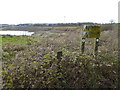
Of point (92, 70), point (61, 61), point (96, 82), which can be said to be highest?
point (61, 61)

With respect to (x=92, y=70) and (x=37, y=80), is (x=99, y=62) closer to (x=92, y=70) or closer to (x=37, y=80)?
(x=92, y=70)

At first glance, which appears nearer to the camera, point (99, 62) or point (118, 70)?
point (118, 70)

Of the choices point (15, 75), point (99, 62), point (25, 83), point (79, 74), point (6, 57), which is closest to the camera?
point (25, 83)

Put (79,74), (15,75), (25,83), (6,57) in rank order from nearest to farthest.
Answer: (25,83), (15,75), (79,74), (6,57)

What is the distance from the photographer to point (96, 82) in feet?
12.2

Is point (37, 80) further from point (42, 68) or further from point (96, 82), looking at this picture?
point (96, 82)

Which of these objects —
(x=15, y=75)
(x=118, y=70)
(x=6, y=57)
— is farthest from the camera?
(x=6, y=57)

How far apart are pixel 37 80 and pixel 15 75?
0.81 metres

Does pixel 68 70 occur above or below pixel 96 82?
above

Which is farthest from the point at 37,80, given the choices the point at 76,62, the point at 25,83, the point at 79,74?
the point at 76,62

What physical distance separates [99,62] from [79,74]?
4.37 feet

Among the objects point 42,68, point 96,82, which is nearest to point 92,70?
point 96,82

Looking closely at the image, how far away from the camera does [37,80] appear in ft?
11.3

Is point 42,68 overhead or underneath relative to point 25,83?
overhead
